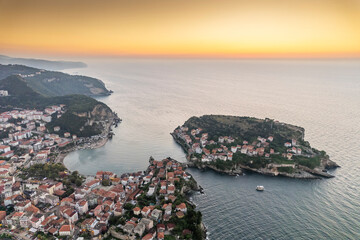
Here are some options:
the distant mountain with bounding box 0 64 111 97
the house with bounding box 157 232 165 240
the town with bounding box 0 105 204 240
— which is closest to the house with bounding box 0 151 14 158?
the town with bounding box 0 105 204 240

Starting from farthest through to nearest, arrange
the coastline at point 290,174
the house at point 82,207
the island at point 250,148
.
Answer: the island at point 250,148
the coastline at point 290,174
the house at point 82,207

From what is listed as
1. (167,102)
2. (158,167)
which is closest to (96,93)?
(167,102)

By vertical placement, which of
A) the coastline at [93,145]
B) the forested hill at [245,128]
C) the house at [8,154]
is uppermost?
the forested hill at [245,128]

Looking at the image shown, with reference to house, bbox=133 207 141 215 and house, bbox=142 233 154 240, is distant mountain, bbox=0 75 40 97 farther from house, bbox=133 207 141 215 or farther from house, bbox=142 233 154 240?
house, bbox=142 233 154 240

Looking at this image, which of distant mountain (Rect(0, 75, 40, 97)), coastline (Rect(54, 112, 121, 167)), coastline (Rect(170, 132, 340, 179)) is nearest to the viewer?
coastline (Rect(170, 132, 340, 179))

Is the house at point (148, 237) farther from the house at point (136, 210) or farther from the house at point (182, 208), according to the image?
the house at point (182, 208)

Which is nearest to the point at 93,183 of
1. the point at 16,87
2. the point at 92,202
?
the point at 92,202

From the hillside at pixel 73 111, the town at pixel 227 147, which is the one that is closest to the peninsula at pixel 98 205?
the town at pixel 227 147

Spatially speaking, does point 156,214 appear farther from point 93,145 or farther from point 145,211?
point 93,145

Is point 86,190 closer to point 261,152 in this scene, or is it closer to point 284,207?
point 284,207
